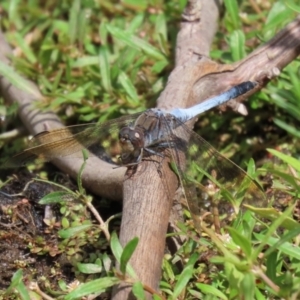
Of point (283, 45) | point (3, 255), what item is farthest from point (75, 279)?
point (283, 45)

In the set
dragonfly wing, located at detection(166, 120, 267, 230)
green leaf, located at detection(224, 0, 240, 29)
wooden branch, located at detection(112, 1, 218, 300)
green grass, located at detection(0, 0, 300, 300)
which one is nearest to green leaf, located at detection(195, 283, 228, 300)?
green grass, located at detection(0, 0, 300, 300)

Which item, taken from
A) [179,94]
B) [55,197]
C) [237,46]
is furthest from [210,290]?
[237,46]

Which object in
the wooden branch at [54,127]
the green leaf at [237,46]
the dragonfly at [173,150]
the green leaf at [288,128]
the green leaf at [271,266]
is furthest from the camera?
the green leaf at [237,46]

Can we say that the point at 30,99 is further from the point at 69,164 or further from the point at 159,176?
the point at 159,176

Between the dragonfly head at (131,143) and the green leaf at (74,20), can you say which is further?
the green leaf at (74,20)

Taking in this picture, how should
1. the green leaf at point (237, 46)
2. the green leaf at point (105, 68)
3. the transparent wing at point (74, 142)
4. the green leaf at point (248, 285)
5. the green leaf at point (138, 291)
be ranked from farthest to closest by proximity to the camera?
1. the green leaf at point (105, 68)
2. the green leaf at point (237, 46)
3. the transparent wing at point (74, 142)
4. the green leaf at point (138, 291)
5. the green leaf at point (248, 285)

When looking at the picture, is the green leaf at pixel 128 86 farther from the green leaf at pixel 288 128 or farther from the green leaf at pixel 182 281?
the green leaf at pixel 182 281

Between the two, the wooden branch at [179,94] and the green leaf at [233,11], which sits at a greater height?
the green leaf at [233,11]

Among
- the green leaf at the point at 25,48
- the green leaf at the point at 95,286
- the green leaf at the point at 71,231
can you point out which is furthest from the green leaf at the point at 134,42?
the green leaf at the point at 95,286
